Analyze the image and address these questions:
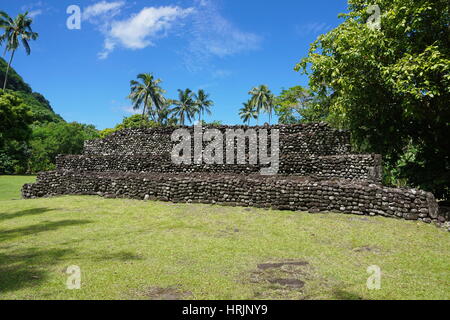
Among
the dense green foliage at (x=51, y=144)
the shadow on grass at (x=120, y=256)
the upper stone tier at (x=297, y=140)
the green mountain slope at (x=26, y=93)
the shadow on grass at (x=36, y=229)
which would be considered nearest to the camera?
the shadow on grass at (x=120, y=256)

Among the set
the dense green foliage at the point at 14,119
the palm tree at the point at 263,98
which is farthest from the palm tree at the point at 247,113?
the dense green foliage at the point at 14,119

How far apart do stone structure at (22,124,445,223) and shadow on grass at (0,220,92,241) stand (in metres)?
4.40

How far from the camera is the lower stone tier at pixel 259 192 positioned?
368 inches

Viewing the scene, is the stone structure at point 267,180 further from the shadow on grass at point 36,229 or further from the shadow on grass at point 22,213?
the shadow on grass at point 36,229

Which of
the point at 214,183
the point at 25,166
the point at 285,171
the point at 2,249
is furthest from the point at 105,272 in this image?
the point at 25,166

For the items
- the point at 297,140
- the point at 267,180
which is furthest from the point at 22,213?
the point at 297,140

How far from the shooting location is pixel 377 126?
→ 13.4 meters

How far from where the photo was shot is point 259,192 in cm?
1175

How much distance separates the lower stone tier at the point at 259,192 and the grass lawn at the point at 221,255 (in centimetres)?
59

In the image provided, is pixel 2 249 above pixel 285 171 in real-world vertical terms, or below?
below

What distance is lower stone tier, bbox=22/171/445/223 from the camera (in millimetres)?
9359

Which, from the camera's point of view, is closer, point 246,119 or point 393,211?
point 393,211

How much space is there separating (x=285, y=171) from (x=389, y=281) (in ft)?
33.0
